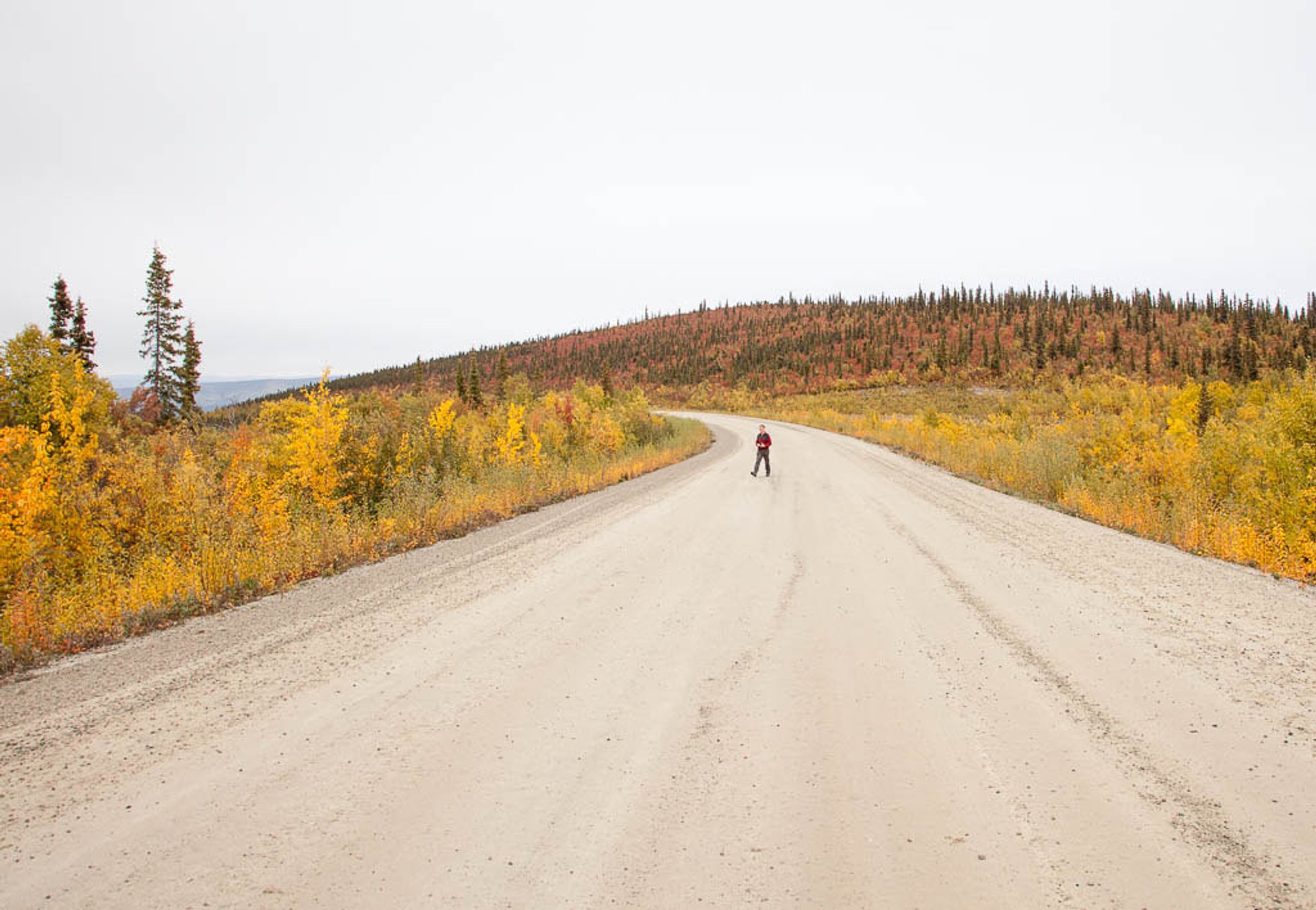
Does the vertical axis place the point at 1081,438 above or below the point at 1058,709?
above

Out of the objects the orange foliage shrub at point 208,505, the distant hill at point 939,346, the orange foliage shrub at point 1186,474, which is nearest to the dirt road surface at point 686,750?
the orange foliage shrub at point 208,505

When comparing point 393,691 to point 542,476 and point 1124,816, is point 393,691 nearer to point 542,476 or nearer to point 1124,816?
point 1124,816

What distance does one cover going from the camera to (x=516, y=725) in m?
3.65

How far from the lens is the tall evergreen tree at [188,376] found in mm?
40656

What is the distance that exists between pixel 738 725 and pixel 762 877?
45.7 inches

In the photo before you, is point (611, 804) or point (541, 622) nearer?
point (611, 804)

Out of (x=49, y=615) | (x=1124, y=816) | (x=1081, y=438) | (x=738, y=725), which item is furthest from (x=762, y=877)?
(x=1081, y=438)

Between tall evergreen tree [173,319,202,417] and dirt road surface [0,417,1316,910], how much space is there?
1681 inches

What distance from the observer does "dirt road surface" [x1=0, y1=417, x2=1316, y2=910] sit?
248 cm

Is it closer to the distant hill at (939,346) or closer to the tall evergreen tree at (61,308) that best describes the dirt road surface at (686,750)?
the tall evergreen tree at (61,308)

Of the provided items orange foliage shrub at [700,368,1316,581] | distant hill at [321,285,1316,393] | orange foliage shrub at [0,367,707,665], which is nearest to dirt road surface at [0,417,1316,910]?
orange foliage shrub at [0,367,707,665]

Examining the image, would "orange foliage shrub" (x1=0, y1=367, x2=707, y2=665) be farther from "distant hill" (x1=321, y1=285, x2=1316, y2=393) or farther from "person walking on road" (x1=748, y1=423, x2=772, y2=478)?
"distant hill" (x1=321, y1=285, x2=1316, y2=393)

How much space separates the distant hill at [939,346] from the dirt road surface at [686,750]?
69446 millimetres

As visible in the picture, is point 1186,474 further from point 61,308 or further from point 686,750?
point 61,308
